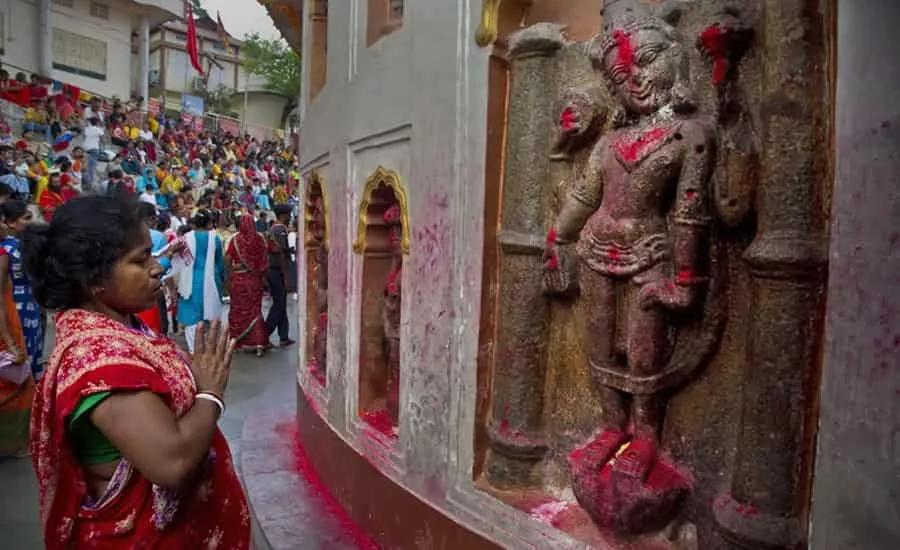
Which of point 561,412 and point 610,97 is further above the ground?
point 610,97

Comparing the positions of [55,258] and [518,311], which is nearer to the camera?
[55,258]

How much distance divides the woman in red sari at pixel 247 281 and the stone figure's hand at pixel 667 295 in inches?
302

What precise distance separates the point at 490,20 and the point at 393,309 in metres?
1.81

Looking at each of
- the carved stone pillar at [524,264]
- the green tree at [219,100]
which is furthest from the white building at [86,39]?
the carved stone pillar at [524,264]

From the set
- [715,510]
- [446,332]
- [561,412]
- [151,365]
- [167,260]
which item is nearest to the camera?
[151,365]

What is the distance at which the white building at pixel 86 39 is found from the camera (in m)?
24.4

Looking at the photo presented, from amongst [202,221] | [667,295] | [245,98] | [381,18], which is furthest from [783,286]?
[245,98]

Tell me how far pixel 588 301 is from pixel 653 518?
82 centimetres

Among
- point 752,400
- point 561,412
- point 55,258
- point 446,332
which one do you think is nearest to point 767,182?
point 752,400

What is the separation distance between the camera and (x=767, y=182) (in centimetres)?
221

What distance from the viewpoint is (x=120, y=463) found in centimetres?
201

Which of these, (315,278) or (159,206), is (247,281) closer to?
(315,278)

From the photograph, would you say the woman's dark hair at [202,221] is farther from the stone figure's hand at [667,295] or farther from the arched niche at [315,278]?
the stone figure's hand at [667,295]

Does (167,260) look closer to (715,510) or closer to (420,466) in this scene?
(420,466)
